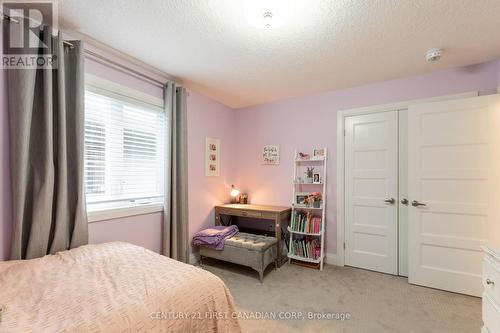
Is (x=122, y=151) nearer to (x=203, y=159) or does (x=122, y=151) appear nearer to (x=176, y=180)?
(x=176, y=180)

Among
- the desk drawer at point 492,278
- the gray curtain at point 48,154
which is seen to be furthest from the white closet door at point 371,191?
the gray curtain at point 48,154

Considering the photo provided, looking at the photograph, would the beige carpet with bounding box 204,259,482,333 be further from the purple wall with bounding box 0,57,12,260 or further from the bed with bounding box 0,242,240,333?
the purple wall with bounding box 0,57,12,260

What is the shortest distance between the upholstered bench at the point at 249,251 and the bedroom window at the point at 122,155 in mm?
937

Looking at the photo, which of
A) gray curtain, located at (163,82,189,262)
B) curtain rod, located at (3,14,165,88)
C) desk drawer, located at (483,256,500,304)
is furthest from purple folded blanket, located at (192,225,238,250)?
desk drawer, located at (483,256,500,304)

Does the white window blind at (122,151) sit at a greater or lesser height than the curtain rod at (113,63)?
lesser

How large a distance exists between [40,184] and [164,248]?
137 cm

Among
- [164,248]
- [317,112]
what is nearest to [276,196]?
[317,112]

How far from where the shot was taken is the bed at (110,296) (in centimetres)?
100

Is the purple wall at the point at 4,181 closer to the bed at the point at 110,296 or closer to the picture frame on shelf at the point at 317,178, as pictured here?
the bed at the point at 110,296

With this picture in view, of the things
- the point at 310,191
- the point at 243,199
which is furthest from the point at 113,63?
the point at 310,191

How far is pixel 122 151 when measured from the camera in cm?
241

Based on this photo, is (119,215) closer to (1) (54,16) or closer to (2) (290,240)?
(1) (54,16)

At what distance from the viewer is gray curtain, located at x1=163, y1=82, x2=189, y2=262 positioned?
2.68 m

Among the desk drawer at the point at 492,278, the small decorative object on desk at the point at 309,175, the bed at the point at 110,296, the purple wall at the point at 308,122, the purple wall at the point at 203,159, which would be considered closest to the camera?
the bed at the point at 110,296
